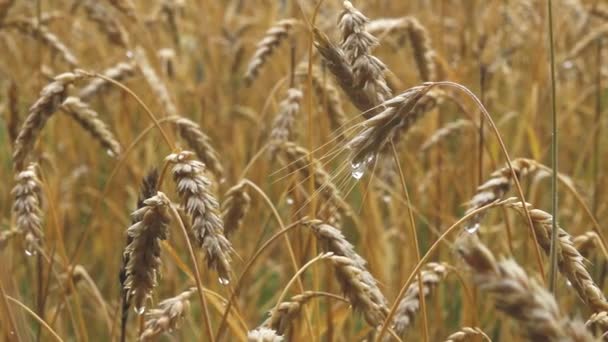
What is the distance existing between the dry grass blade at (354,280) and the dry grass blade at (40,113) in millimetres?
553

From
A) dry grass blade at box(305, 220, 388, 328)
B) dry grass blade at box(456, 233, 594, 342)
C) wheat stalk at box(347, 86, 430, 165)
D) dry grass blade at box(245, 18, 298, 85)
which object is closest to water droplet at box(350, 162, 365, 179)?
wheat stalk at box(347, 86, 430, 165)

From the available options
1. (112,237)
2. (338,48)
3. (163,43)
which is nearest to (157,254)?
(338,48)

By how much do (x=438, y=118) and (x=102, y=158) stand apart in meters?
1.45

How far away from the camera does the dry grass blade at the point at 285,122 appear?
1.93 meters

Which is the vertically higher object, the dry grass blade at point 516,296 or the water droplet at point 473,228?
the dry grass blade at point 516,296

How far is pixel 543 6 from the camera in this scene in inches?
126

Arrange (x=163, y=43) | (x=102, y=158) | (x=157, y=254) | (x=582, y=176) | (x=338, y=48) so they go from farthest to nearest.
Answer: (x=163, y=43) → (x=102, y=158) → (x=582, y=176) → (x=338, y=48) → (x=157, y=254)

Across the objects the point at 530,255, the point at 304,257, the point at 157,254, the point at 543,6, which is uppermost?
the point at 543,6

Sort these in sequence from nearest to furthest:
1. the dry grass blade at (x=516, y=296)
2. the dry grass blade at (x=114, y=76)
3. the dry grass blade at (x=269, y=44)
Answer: the dry grass blade at (x=516, y=296) < the dry grass blade at (x=269, y=44) < the dry grass blade at (x=114, y=76)

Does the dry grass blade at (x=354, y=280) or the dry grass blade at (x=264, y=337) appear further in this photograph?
the dry grass blade at (x=354, y=280)

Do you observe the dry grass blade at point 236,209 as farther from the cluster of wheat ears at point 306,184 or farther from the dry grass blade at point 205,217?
the dry grass blade at point 205,217

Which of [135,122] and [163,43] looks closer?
[135,122]

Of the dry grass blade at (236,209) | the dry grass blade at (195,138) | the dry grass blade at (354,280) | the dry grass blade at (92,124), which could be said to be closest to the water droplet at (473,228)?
the dry grass blade at (354,280)

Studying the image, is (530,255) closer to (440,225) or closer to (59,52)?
(440,225)
